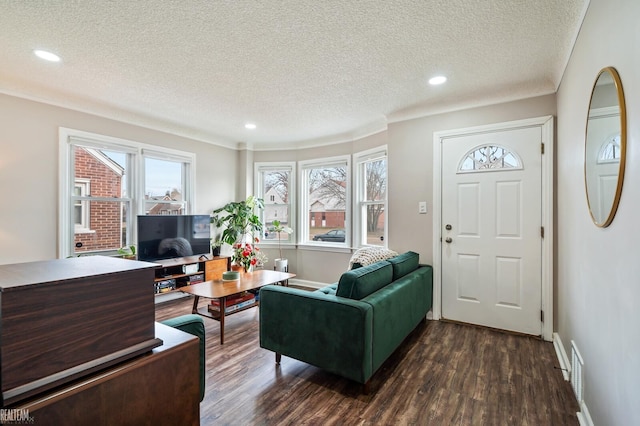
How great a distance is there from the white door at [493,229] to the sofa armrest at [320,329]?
1725 millimetres

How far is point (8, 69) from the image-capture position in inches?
105

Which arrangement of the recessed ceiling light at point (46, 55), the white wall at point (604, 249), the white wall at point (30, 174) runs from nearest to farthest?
the white wall at point (604, 249) < the recessed ceiling light at point (46, 55) < the white wall at point (30, 174)

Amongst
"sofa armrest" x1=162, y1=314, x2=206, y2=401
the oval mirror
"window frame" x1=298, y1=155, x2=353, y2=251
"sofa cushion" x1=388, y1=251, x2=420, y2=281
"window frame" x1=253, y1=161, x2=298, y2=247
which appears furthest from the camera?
"window frame" x1=253, y1=161, x2=298, y2=247

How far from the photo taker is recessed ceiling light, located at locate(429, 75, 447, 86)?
9.14ft

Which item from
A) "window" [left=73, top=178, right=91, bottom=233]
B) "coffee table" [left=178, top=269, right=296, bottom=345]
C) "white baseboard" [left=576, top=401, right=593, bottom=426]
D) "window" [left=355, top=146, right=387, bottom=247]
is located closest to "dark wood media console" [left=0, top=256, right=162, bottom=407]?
"coffee table" [left=178, top=269, right=296, bottom=345]

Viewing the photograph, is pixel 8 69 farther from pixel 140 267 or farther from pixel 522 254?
pixel 522 254

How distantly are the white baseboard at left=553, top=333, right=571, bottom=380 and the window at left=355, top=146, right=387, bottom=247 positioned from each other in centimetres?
202

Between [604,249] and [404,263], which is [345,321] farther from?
[604,249]

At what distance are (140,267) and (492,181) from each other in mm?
3222

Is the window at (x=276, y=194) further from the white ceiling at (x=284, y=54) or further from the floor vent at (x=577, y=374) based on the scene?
the floor vent at (x=577, y=374)

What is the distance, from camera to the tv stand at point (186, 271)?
3.83 m

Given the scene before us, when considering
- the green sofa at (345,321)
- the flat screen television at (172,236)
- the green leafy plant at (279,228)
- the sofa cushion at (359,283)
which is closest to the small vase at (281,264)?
the green leafy plant at (279,228)

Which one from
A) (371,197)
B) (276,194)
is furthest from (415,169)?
(276,194)

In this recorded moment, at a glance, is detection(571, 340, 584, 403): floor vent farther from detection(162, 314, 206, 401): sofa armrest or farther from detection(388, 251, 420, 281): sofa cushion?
detection(162, 314, 206, 401): sofa armrest
